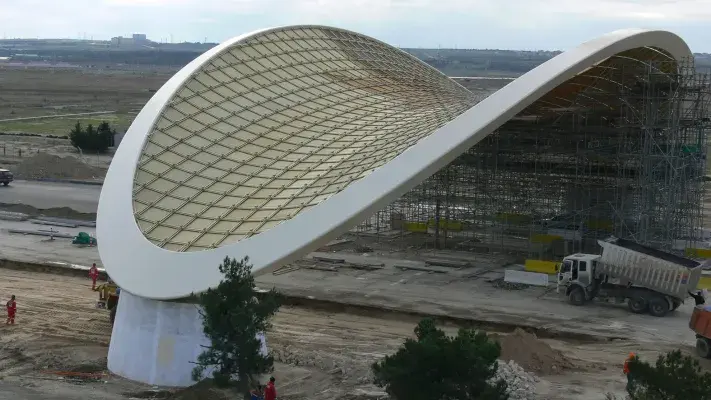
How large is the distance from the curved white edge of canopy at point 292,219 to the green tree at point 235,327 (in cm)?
278

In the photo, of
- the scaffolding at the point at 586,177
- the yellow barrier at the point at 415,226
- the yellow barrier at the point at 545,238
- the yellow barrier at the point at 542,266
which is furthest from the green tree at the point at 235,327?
the yellow barrier at the point at 415,226

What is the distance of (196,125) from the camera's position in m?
28.0

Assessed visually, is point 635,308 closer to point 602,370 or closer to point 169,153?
point 602,370

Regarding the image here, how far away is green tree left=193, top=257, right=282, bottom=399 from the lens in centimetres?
1684

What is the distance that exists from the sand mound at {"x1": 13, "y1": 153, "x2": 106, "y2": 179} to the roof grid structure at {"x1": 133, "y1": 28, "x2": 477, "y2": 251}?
79.0 ft

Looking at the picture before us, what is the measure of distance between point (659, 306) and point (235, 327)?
600 inches

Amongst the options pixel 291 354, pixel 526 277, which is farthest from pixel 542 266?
pixel 291 354

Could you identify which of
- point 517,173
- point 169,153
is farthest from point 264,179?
point 517,173

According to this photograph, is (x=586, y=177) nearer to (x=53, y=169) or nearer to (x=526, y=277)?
(x=526, y=277)

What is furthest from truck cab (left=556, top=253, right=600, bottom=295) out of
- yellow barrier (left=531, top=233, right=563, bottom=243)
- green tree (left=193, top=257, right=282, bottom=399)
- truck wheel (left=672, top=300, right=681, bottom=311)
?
green tree (left=193, top=257, right=282, bottom=399)

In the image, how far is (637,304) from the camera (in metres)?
28.6

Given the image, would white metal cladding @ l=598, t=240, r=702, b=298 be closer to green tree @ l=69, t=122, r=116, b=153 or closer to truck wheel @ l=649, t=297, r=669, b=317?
truck wheel @ l=649, t=297, r=669, b=317

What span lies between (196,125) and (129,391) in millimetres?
9741

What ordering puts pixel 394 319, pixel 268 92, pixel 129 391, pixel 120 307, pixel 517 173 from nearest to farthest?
pixel 129 391 → pixel 120 307 → pixel 394 319 → pixel 268 92 → pixel 517 173
